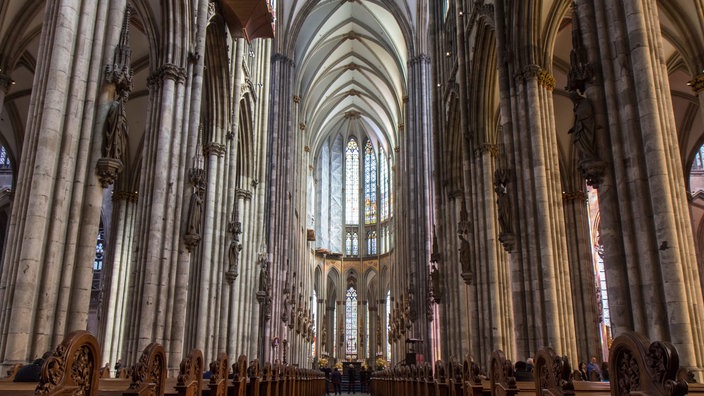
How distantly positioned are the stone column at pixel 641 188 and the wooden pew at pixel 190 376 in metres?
5.33

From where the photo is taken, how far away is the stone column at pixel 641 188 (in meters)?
7.51

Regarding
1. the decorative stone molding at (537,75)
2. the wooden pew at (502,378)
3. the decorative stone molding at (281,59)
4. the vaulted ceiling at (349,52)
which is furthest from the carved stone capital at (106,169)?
the decorative stone molding at (281,59)

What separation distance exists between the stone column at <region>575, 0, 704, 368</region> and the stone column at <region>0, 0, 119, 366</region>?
7.34 m

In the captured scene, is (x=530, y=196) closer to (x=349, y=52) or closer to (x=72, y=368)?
(x=72, y=368)

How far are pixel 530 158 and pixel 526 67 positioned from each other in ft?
7.09

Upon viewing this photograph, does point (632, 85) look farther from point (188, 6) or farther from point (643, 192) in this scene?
point (188, 6)

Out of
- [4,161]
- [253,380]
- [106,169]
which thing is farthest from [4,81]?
[253,380]

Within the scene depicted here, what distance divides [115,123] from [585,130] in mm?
6885

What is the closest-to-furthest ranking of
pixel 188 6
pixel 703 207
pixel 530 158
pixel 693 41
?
pixel 530 158 → pixel 188 6 → pixel 693 41 → pixel 703 207

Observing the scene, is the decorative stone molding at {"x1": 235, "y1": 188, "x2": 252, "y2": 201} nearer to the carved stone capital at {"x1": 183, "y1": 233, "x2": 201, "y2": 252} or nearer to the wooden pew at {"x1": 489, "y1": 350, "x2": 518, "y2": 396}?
the carved stone capital at {"x1": 183, "y1": 233, "x2": 201, "y2": 252}

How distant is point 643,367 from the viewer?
11.0 ft

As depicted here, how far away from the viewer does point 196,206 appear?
1369 cm

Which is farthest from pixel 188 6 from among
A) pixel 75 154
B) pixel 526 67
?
pixel 526 67

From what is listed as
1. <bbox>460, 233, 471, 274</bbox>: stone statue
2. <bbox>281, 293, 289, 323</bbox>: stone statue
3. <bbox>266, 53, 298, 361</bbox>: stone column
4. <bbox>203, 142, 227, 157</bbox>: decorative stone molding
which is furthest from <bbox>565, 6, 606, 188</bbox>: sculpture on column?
<bbox>281, 293, 289, 323</bbox>: stone statue
